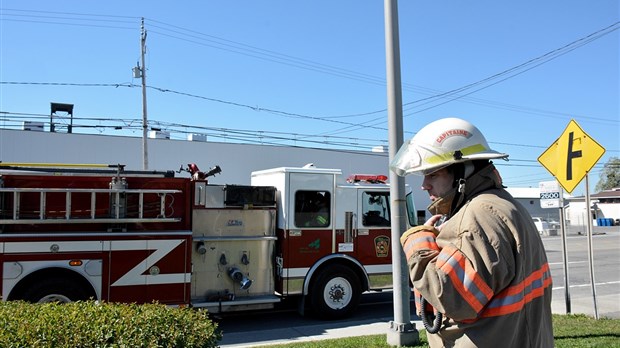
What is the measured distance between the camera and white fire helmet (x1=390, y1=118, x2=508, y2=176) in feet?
7.34

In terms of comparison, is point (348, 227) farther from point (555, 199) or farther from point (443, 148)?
point (443, 148)

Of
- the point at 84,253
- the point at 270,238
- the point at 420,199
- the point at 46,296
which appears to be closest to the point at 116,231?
the point at 84,253

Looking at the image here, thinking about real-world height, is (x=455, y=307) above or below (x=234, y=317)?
above

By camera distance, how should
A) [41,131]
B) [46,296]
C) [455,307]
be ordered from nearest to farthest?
1. [455,307]
2. [46,296]
3. [41,131]

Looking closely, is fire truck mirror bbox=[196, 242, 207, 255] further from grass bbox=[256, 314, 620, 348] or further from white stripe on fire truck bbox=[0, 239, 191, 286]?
grass bbox=[256, 314, 620, 348]

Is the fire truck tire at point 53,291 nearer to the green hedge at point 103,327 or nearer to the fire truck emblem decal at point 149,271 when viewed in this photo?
the fire truck emblem decal at point 149,271

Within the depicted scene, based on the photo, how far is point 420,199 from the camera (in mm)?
28359

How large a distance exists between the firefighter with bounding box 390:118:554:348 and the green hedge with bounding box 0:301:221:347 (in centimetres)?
205

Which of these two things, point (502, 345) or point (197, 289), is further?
point (197, 289)

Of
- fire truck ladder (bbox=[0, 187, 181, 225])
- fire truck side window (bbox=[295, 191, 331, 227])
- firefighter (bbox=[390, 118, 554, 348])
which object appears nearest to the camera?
firefighter (bbox=[390, 118, 554, 348])

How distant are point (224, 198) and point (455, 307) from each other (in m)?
7.30

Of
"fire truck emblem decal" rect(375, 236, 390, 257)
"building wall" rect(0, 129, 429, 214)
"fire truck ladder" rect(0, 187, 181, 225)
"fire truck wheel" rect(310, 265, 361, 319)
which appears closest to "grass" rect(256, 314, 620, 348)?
"fire truck wheel" rect(310, 265, 361, 319)

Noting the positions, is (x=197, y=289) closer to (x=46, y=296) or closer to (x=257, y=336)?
(x=257, y=336)

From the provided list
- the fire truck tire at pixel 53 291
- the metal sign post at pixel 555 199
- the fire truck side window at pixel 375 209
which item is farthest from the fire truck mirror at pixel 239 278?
the metal sign post at pixel 555 199
